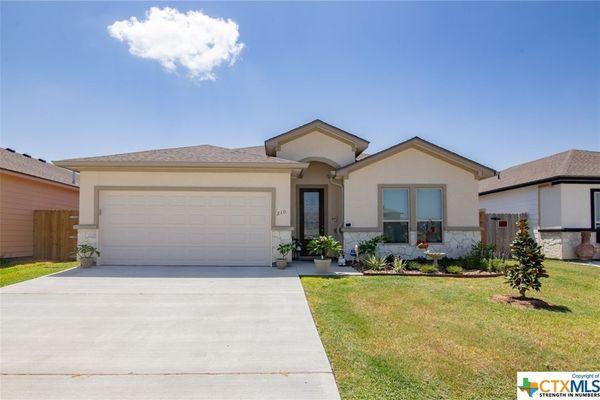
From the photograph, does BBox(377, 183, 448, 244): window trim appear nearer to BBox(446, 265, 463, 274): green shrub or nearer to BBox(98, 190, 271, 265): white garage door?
BBox(446, 265, 463, 274): green shrub

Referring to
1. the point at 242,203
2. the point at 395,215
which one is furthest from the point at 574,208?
the point at 242,203

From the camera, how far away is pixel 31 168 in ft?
50.1

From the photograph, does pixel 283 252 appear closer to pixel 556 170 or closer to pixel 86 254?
pixel 86 254

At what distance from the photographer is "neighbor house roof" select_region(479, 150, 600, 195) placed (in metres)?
14.1

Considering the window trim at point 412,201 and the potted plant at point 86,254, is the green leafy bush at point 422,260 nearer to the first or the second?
the window trim at point 412,201

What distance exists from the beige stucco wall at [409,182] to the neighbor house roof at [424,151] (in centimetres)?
16

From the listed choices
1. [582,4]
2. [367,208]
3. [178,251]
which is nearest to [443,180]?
[367,208]

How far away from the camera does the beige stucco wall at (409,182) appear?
12148mm

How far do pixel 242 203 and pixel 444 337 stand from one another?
7819mm

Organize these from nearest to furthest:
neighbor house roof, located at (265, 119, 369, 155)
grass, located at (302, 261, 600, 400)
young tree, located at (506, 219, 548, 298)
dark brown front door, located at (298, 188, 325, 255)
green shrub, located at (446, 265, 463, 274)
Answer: grass, located at (302, 261, 600, 400)
young tree, located at (506, 219, 548, 298)
green shrub, located at (446, 265, 463, 274)
neighbor house roof, located at (265, 119, 369, 155)
dark brown front door, located at (298, 188, 325, 255)

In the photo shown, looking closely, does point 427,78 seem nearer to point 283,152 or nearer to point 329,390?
point 283,152

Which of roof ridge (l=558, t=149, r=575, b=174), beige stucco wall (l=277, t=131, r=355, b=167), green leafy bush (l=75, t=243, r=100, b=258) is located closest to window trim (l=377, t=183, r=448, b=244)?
beige stucco wall (l=277, t=131, r=355, b=167)

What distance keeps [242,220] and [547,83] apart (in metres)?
12.3

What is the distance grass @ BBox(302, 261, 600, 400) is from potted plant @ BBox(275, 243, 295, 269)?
8.39 feet
